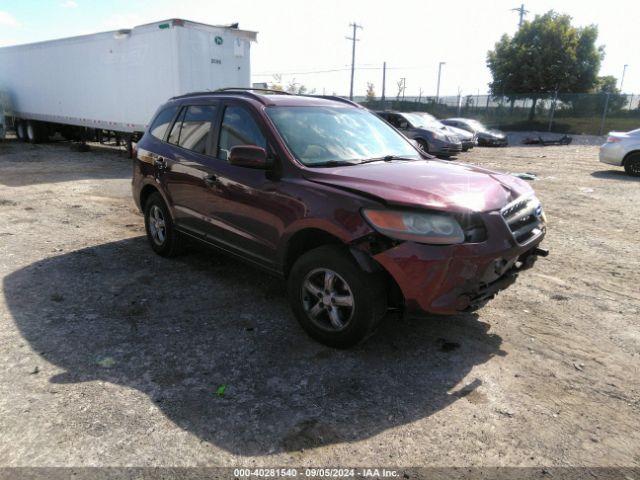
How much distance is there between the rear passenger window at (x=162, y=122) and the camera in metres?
5.34

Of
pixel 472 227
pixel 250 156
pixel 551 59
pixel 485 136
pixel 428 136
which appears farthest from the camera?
pixel 551 59

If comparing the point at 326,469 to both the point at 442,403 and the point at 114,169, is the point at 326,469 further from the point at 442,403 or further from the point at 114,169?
the point at 114,169

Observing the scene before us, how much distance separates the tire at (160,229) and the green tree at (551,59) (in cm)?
3239

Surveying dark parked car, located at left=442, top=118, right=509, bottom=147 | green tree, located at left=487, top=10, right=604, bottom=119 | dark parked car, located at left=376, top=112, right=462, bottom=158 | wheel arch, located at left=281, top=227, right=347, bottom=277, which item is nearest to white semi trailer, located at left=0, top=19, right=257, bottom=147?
dark parked car, located at left=376, top=112, right=462, bottom=158

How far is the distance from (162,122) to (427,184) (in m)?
3.54

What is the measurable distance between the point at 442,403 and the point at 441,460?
0.50 m

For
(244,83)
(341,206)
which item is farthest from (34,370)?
(244,83)

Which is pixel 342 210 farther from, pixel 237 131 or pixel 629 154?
pixel 629 154

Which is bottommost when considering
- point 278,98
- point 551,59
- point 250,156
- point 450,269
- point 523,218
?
point 450,269

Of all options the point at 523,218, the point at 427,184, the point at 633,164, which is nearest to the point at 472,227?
the point at 427,184

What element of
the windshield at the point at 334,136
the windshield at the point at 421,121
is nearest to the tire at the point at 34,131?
the windshield at the point at 421,121

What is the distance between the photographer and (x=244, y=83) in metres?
13.7

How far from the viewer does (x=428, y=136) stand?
1577 cm

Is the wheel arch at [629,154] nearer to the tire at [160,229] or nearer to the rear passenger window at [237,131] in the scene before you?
the rear passenger window at [237,131]
